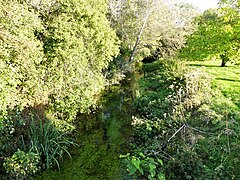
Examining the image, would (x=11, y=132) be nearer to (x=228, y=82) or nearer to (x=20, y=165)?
(x=20, y=165)

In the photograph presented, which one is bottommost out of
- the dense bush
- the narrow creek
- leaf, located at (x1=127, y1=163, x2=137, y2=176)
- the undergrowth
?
the narrow creek

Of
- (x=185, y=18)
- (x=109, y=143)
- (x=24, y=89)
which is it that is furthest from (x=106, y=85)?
(x=185, y=18)

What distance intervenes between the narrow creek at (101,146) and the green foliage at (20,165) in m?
0.52

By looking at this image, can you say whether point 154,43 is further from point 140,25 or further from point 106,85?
point 106,85

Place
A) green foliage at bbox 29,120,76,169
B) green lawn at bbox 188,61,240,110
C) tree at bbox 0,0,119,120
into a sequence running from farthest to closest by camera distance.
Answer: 1. green lawn at bbox 188,61,240,110
2. green foliage at bbox 29,120,76,169
3. tree at bbox 0,0,119,120

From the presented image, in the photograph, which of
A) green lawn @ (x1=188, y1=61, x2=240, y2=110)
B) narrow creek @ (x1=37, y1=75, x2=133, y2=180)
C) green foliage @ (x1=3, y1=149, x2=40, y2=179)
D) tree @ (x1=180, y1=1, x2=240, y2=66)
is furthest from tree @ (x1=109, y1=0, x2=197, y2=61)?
green foliage @ (x1=3, y1=149, x2=40, y2=179)

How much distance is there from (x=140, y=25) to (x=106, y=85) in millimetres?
6975

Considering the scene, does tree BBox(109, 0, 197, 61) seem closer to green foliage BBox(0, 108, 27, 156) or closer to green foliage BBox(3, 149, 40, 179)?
green foliage BBox(0, 108, 27, 156)

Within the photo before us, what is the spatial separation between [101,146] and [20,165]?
283 cm

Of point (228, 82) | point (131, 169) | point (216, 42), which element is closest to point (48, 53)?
point (131, 169)

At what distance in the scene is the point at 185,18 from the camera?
2236cm

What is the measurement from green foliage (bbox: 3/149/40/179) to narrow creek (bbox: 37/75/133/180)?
1.70 feet

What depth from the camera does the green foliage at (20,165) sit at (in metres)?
4.94

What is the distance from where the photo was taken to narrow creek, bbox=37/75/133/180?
5867 millimetres
